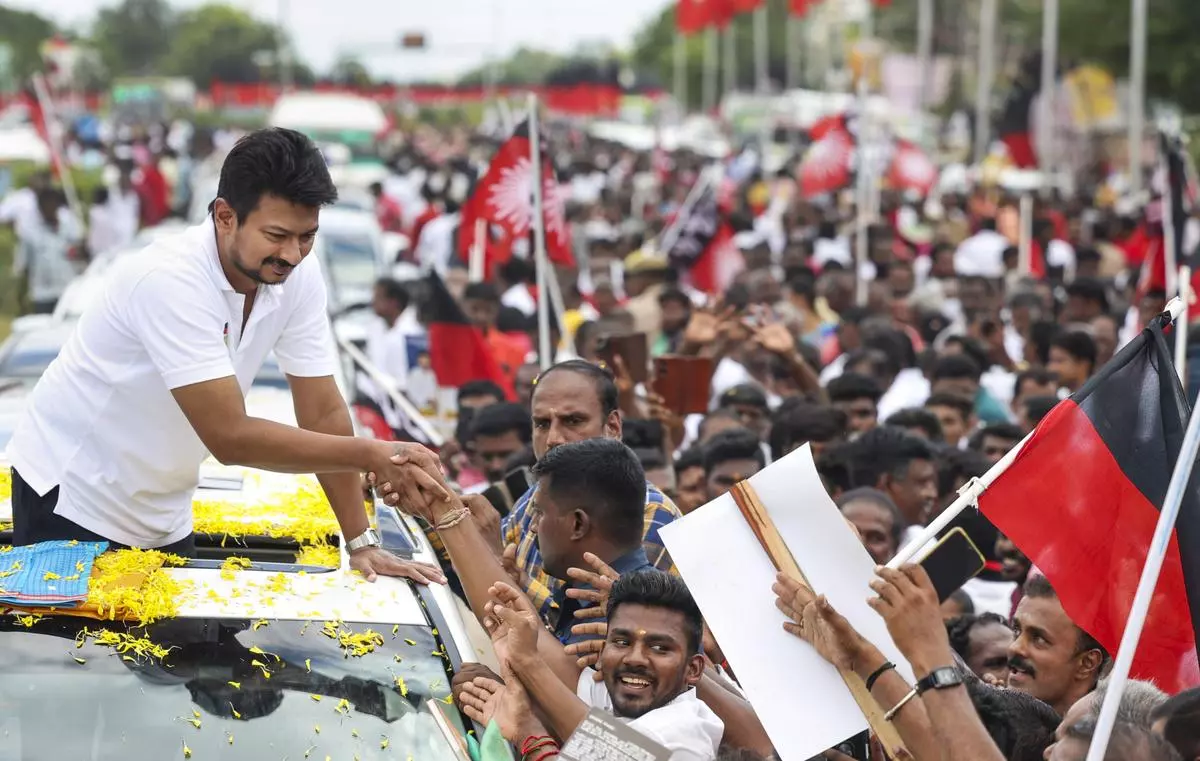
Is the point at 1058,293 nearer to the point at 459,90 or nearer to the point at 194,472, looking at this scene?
the point at 194,472

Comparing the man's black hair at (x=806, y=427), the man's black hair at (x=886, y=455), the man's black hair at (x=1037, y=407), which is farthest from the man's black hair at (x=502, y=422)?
the man's black hair at (x=1037, y=407)

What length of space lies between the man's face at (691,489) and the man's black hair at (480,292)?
13.9 feet

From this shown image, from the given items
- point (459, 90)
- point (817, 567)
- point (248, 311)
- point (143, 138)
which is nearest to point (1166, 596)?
point (817, 567)

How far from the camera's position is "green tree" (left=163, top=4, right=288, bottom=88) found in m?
98.9

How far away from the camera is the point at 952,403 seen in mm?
9180

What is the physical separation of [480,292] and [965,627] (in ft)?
20.5

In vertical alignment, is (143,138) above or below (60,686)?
below

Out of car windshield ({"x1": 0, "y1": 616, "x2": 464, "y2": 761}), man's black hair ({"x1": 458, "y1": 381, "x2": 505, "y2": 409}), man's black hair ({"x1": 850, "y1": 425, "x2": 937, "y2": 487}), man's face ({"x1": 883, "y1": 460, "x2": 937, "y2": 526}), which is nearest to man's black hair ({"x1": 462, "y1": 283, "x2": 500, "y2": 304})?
man's black hair ({"x1": 458, "y1": 381, "x2": 505, "y2": 409})

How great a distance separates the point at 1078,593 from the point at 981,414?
626 centimetres

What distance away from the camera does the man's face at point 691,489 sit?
7.09 metres

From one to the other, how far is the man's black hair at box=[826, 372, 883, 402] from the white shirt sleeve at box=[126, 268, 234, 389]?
515 centimetres

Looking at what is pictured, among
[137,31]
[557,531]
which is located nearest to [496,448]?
[557,531]

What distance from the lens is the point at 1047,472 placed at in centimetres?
409

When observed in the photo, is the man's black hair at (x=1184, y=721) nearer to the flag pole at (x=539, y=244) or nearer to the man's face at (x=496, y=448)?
the man's face at (x=496, y=448)
